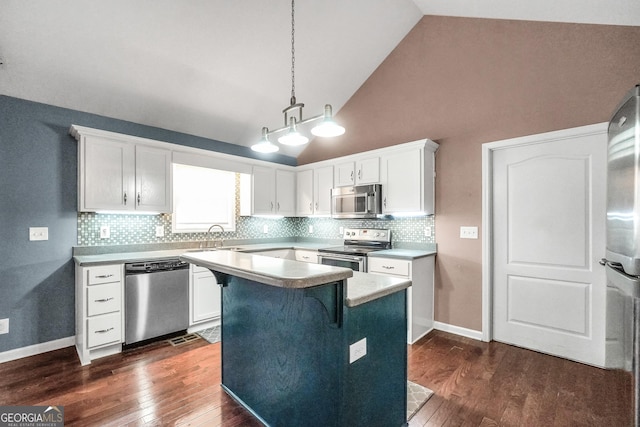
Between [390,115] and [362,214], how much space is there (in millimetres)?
1413

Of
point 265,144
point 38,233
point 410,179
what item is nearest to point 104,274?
point 38,233

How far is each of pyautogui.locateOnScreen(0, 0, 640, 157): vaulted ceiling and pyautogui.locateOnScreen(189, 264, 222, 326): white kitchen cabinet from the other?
191 centimetres

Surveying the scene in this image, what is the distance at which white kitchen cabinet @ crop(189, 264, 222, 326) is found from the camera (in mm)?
3352

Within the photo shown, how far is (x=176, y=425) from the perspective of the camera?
186 centimetres

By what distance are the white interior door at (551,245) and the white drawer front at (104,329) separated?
3.85 metres

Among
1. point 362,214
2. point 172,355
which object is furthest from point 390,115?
point 172,355

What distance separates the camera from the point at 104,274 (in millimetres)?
2773

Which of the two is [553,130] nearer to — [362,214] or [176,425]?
[362,214]

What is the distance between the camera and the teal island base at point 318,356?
1.41 meters

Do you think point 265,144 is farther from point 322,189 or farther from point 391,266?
point 322,189

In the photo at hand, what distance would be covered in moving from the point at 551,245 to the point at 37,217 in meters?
5.01

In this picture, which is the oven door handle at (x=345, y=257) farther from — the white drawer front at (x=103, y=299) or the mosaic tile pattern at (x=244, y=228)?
the white drawer front at (x=103, y=299)

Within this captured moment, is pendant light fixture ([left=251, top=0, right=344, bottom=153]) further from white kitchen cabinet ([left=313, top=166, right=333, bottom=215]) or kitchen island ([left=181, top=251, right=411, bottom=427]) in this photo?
white kitchen cabinet ([left=313, top=166, right=333, bottom=215])

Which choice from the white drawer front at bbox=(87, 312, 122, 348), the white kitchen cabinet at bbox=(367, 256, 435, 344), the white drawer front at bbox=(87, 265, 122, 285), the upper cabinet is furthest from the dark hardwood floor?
the upper cabinet
